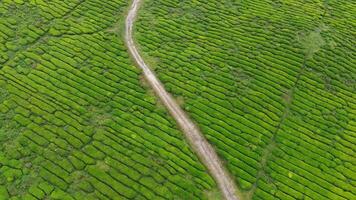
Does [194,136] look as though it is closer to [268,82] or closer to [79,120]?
[79,120]

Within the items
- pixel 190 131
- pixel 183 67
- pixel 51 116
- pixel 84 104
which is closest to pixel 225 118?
pixel 190 131

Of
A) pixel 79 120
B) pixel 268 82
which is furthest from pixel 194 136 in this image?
pixel 268 82

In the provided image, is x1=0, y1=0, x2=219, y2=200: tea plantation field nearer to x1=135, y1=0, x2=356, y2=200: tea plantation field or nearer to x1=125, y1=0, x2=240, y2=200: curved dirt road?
x1=125, y1=0, x2=240, y2=200: curved dirt road

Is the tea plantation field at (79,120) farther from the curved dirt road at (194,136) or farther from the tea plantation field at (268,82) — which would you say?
the tea plantation field at (268,82)

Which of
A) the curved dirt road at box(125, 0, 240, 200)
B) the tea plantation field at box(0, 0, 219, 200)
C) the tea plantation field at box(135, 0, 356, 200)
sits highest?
the tea plantation field at box(135, 0, 356, 200)

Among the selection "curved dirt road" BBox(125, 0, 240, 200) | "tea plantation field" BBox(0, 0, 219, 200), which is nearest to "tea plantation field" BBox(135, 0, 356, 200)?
"curved dirt road" BBox(125, 0, 240, 200)
